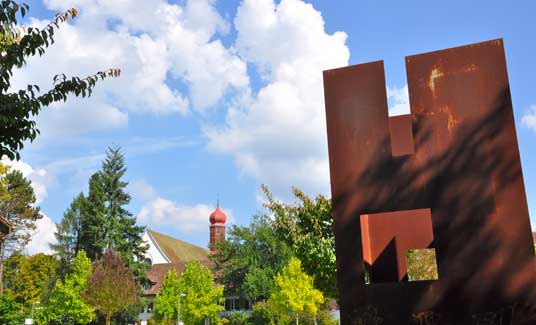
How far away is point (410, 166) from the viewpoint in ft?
27.6

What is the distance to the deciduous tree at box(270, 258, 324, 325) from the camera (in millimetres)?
37688

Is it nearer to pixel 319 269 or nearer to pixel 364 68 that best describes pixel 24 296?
pixel 319 269

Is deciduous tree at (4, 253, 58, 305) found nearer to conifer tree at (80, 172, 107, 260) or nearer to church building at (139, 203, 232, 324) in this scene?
conifer tree at (80, 172, 107, 260)

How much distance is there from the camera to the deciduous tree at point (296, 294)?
37.7m

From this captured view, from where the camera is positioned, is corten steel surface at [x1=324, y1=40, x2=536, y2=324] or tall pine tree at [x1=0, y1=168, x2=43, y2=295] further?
tall pine tree at [x1=0, y1=168, x2=43, y2=295]

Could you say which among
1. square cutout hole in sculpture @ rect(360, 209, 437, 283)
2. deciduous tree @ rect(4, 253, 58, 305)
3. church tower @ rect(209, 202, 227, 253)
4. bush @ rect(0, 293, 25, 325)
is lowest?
bush @ rect(0, 293, 25, 325)

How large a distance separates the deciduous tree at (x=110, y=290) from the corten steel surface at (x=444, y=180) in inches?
1433

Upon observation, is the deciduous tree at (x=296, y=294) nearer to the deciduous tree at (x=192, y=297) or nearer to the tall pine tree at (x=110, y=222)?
the deciduous tree at (x=192, y=297)

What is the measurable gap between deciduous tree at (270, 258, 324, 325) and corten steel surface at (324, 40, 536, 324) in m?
29.2

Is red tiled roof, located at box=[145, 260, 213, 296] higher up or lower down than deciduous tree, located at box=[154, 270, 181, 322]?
higher up

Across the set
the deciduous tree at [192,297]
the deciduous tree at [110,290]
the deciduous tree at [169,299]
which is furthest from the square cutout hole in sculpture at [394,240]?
the deciduous tree at [169,299]

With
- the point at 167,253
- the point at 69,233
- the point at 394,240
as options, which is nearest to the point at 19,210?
the point at 69,233

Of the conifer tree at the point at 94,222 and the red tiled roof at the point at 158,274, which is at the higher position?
the conifer tree at the point at 94,222

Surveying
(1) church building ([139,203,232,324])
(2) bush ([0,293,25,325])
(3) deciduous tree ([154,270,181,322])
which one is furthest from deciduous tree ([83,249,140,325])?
(2) bush ([0,293,25,325])
